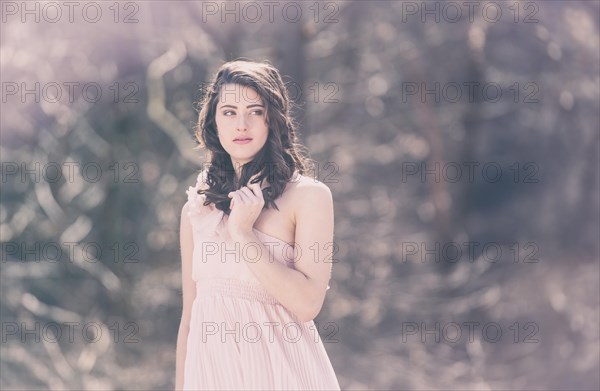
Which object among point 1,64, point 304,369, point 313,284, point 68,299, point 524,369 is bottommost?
point 524,369

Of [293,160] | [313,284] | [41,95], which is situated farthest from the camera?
[41,95]

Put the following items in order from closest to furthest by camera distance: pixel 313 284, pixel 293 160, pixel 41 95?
pixel 313 284 → pixel 293 160 → pixel 41 95

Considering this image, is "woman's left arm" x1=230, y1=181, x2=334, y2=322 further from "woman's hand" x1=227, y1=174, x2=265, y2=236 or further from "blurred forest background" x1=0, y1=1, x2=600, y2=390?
"blurred forest background" x1=0, y1=1, x2=600, y2=390

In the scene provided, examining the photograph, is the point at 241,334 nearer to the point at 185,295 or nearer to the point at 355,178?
the point at 185,295

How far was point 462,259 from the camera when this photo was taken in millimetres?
5598

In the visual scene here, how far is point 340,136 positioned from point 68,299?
1.98 m

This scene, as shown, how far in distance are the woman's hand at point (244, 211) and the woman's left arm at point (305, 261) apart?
0.01 meters

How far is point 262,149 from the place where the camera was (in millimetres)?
2223

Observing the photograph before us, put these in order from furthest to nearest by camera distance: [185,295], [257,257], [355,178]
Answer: [355,178] → [185,295] → [257,257]

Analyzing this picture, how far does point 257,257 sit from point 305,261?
0.42ft

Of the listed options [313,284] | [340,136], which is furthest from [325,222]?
[340,136]

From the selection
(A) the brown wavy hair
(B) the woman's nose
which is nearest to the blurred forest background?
(A) the brown wavy hair

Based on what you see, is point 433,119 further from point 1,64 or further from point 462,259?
point 1,64

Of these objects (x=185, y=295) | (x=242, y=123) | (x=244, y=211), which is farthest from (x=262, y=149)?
(x=185, y=295)
